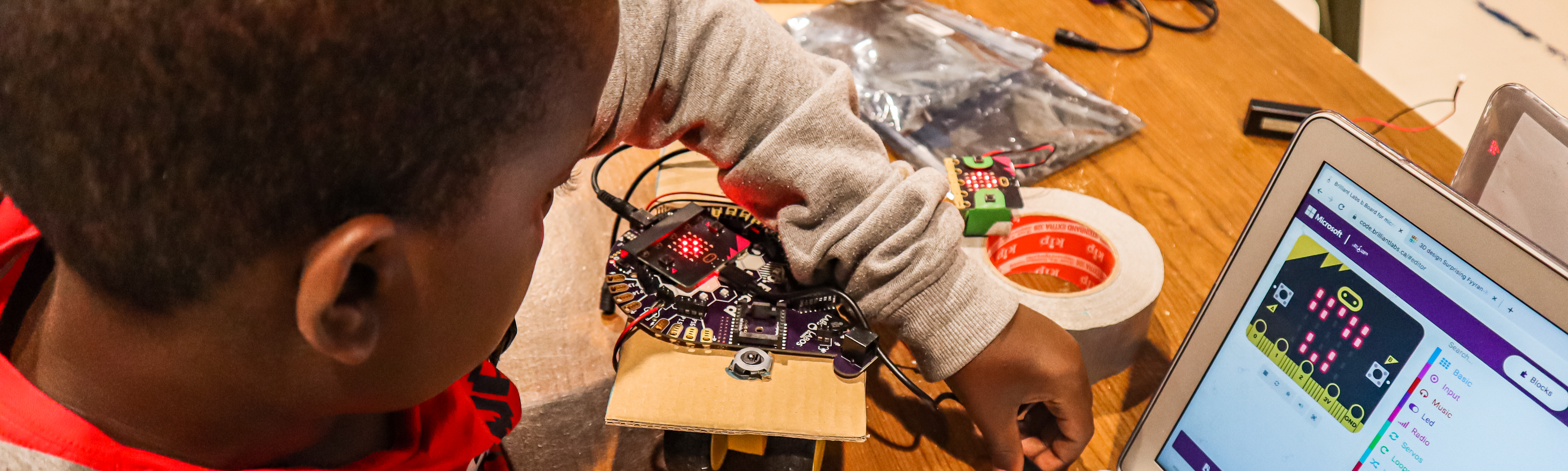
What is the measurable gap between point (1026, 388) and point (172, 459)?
0.49 metres

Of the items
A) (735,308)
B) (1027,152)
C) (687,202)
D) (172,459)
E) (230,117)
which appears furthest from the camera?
(1027,152)

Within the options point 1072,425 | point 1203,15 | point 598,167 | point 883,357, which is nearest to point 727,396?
point 883,357

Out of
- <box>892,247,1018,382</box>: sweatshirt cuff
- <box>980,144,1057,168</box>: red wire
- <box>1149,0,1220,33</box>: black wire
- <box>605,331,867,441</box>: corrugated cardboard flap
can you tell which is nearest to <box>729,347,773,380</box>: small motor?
<box>605,331,867,441</box>: corrugated cardboard flap

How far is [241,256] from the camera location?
1.06 ft

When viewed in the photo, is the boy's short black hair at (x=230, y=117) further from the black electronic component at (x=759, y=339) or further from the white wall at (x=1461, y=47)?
the white wall at (x=1461, y=47)

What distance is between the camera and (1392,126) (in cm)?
97

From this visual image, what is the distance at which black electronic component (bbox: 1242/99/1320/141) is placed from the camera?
0.95 metres

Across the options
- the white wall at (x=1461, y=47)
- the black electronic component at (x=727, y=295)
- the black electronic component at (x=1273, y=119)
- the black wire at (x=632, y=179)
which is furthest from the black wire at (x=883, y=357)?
the white wall at (x=1461, y=47)

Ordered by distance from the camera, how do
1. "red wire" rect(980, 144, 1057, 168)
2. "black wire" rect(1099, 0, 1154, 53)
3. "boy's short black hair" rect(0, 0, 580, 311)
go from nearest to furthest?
"boy's short black hair" rect(0, 0, 580, 311) → "red wire" rect(980, 144, 1057, 168) → "black wire" rect(1099, 0, 1154, 53)

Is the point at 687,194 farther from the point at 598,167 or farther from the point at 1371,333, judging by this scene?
the point at 1371,333

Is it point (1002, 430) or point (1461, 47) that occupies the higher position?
point (1002, 430)

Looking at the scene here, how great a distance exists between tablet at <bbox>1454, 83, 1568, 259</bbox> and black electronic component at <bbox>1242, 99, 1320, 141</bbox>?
38cm

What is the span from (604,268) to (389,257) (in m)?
0.43

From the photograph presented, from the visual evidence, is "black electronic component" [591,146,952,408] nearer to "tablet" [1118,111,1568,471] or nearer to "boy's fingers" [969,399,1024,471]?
"boy's fingers" [969,399,1024,471]
